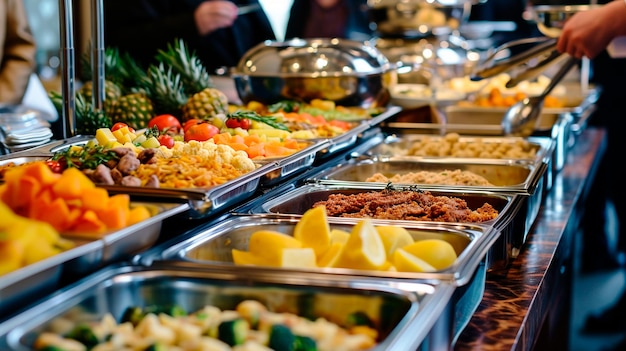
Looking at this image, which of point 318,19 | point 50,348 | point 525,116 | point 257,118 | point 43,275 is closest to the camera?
point 50,348

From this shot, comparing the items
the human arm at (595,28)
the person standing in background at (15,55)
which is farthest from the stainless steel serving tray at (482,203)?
the person standing in background at (15,55)

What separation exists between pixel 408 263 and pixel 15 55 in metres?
3.01

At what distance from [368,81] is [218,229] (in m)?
1.55

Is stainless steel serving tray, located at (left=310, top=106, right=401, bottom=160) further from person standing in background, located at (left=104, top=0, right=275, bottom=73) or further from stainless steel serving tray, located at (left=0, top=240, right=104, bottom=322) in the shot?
person standing in background, located at (left=104, top=0, right=275, bottom=73)

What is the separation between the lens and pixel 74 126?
2.18 m

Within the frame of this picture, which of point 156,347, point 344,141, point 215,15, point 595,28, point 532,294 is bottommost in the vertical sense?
point 532,294

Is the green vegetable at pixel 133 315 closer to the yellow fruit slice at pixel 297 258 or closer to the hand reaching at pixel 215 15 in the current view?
the yellow fruit slice at pixel 297 258

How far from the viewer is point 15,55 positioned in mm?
3801

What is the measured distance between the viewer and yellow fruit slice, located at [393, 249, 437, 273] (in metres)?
1.30

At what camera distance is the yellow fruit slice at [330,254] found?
134cm

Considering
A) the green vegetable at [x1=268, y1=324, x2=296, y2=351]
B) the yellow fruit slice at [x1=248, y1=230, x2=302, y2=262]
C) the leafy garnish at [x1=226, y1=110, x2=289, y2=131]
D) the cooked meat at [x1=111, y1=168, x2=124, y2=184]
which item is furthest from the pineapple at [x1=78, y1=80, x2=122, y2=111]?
the green vegetable at [x1=268, y1=324, x2=296, y2=351]

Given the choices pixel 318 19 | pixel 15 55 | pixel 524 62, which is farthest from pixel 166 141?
pixel 318 19

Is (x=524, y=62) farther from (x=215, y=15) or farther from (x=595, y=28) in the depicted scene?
(x=215, y=15)

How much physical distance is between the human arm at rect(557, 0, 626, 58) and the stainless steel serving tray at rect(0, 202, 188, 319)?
1792 mm
